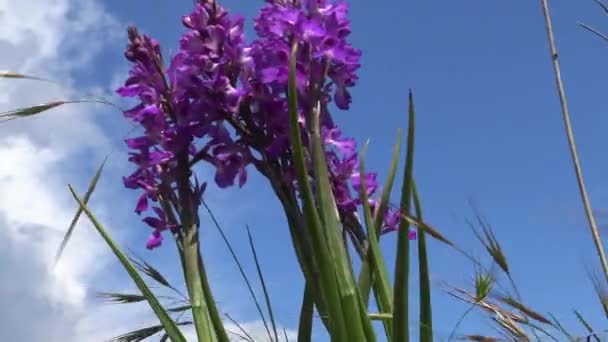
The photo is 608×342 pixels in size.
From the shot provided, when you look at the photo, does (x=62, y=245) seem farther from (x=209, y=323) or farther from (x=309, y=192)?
(x=309, y=192)

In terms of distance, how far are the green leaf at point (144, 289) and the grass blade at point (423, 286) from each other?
1.42 ft

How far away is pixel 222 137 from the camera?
166 cm

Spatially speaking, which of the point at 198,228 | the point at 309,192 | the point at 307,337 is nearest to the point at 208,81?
the point at 198,228

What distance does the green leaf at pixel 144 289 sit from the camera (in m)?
1.56

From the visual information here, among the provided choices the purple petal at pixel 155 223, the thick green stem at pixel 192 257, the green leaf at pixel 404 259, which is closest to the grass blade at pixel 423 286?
the green leaf at pixel 404 259

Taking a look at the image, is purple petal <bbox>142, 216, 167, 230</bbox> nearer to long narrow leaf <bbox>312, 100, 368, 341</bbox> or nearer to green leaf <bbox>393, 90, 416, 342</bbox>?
long narrow leaf <bbox>312, 100, 368, 341</bbox>

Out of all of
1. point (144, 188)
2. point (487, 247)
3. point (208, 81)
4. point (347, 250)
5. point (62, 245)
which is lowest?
point (487, 247)

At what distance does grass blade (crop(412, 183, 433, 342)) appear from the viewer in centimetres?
137

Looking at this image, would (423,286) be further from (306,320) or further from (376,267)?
(306,320)

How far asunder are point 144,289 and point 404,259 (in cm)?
51

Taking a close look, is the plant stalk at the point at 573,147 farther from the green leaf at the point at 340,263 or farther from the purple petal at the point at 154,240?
the purple petal at the point at 154,240

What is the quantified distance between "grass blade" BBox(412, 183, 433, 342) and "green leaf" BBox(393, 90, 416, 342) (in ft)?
0.13

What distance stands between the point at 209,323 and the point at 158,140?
371 millimetres

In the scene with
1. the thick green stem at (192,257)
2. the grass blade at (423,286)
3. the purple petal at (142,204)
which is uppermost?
the purple petal at (142,204)
